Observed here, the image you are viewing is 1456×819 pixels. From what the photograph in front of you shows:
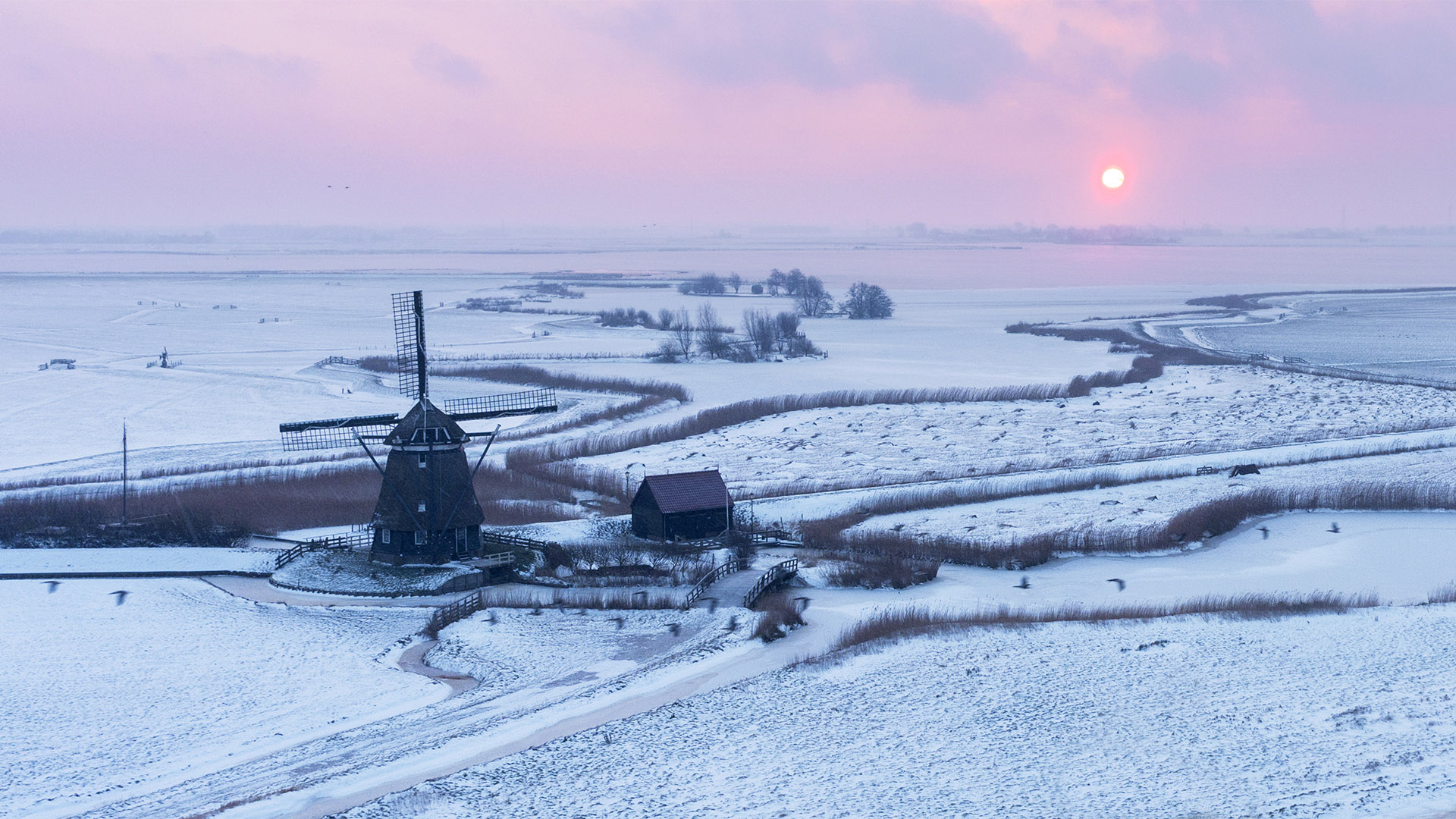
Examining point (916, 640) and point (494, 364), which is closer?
point (916, 640)

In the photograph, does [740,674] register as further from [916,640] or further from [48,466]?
[48,466]

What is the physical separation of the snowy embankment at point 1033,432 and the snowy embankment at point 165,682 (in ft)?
50.1

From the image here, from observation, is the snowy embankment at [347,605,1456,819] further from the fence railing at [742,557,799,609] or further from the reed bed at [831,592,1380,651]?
the fence railing at [742,557,799,609]

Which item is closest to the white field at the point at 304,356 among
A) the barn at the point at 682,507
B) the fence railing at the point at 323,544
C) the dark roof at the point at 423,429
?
the fence railing at the point at 323,544

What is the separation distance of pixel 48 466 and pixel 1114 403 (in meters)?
40.0

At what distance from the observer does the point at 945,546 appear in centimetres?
2933

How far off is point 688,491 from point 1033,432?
65.8 feet

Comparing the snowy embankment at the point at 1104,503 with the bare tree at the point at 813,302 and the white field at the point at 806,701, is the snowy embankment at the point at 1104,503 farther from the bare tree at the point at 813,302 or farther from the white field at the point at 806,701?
the bare tree at the point at 813,302

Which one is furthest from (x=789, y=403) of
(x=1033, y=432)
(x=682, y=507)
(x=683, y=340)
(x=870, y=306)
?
(x=870, y=306)

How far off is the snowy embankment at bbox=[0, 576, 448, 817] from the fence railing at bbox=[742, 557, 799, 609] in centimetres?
642

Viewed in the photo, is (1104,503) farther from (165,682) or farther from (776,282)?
(776,282)

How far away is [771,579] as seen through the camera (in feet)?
84.5

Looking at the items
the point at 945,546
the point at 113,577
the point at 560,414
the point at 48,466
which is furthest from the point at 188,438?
the point at 945,546

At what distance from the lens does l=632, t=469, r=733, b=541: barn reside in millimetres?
29734
